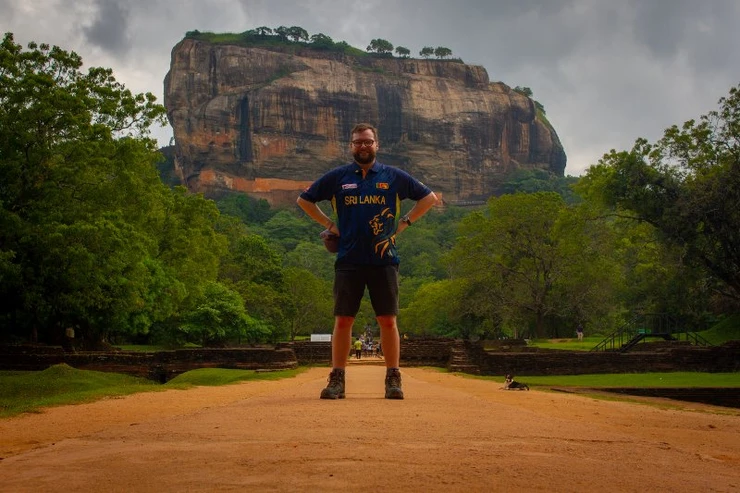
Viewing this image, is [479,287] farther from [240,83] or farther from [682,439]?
[240,83]

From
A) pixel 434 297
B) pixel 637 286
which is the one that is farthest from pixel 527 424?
pixel 434 297

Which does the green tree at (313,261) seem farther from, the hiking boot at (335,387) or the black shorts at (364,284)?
the black shorts at (364,284)

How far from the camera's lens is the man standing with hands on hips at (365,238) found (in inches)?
247

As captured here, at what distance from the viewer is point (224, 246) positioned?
40.4 metres

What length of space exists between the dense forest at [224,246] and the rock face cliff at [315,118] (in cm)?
9076

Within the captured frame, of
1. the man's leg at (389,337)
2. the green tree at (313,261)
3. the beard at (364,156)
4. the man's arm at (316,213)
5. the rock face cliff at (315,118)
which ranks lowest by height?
the man's leg at (389,337)

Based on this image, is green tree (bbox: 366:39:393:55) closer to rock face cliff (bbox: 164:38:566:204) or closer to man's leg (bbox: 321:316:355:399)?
rock face cliff (bbox: 164:38:566:204)

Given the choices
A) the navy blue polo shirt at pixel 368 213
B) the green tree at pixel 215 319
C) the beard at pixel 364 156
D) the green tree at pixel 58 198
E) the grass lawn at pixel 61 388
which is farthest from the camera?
the green tree at pixel 215 319

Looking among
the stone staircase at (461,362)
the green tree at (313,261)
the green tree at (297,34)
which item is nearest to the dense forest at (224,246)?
the stone staircase at (461,362)

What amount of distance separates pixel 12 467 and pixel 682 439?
4.41 m

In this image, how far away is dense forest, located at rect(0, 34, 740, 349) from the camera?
19.0 m

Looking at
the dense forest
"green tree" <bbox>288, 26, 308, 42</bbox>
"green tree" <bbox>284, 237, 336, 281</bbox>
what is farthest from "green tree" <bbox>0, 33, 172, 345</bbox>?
"green tree" <bbox>288, 26, 308, 42</bbox>

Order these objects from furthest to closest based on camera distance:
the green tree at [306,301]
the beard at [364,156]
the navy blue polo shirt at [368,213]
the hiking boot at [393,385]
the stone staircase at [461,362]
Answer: the green tree at [306,301], the stone staircase at [461,362], the hiking boot at [393,385], the beard at [364,156], the navy blue polo shirt at [368,213]

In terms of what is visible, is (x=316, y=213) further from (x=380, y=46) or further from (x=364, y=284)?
(x=380, y=46)
